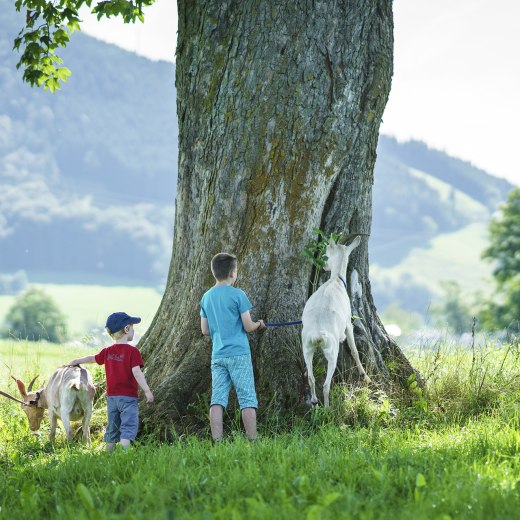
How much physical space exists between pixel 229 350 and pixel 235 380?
30 cm

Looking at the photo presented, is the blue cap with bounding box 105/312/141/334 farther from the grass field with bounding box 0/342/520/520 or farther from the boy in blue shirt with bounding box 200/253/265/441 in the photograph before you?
the grass field with bounding box 0/342/520/520

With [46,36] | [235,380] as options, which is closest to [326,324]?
[235,380]

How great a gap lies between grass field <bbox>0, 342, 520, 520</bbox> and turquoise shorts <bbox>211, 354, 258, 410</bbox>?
1.09 ft

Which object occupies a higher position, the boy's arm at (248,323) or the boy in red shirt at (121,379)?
the boy's arm at (248,323)

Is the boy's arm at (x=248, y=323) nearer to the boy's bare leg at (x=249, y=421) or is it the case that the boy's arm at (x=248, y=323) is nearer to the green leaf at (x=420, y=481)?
the boy's bare leg at (x=249, y=421)

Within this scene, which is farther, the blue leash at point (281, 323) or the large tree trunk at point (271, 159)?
the large tree trunk at point (271, 159)

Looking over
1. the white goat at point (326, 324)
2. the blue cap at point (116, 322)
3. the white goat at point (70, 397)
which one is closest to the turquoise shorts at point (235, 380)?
the white goat at point (326, 324)

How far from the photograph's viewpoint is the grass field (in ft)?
15.5

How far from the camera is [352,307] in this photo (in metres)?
9.09

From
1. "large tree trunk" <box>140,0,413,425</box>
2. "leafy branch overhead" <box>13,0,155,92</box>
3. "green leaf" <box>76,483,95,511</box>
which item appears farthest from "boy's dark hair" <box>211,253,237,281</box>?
"leafy branch overhead" <box>13,0,155,92</box>

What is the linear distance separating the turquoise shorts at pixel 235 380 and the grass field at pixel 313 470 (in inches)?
13.1

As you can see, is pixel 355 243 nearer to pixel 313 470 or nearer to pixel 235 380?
pixel 235 380

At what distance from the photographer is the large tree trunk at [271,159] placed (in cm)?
837

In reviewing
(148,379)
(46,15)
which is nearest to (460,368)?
(148,379)
